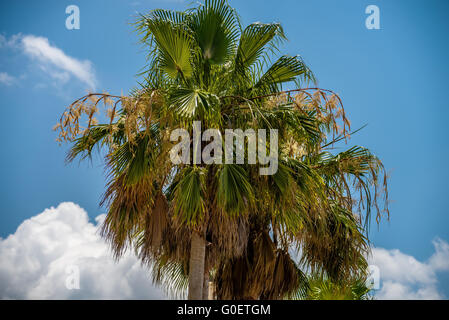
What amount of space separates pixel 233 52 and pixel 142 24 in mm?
1699

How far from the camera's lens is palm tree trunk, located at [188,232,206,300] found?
25.3 ft

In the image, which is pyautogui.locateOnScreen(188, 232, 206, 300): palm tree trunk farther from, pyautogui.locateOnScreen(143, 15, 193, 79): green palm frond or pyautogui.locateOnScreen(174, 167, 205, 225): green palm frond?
pyautogui.locateOnScreen(143, 15, 193, 79): green palm frond

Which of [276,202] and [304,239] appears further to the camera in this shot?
[304,239]

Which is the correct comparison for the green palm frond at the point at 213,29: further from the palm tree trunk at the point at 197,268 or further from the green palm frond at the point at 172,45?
the palm tree trunk at the point at 197,268

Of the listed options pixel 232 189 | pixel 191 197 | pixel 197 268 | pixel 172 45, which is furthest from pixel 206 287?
pixel 172 45

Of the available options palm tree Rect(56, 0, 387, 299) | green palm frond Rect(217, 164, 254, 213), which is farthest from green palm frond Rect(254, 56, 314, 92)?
green palm frond Rect(217, 164, 254, 213)

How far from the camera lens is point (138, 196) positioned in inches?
313

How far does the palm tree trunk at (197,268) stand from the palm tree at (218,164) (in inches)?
0.7

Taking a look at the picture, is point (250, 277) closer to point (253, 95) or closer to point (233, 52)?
point (253, 95)

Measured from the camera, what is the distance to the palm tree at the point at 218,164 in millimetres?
7398

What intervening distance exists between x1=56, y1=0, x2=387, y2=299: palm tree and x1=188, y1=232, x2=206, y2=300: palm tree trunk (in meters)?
0.02

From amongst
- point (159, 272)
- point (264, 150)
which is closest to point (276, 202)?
point (264, 150)

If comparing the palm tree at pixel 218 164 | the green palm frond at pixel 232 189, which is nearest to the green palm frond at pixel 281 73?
the palm tree at pixel 218 164

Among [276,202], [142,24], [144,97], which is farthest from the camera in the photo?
[142,24]
